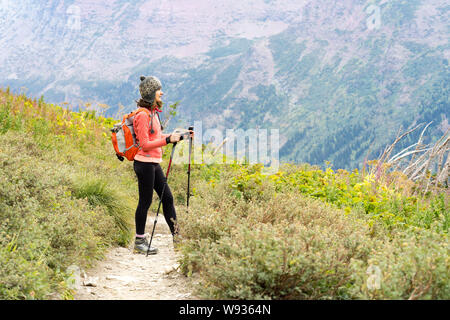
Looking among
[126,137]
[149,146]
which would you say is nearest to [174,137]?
[149,146]

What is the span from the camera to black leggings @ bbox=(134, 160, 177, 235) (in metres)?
5.56

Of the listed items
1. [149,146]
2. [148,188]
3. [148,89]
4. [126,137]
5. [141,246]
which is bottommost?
[141,246]

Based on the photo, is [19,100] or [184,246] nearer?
[184,246]

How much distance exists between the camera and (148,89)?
18.1ft

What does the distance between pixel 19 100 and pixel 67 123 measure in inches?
46.3

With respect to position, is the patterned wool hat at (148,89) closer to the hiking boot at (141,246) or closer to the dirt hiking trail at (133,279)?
the hiking boot at (141,246)

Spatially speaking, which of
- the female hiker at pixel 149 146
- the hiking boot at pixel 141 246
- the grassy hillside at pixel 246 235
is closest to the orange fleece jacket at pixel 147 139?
the female hiker at pixel 149 146

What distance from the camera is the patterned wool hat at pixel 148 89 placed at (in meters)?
A: 5.54

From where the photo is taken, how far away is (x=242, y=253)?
3.39m

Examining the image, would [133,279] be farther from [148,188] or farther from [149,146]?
[149,146]

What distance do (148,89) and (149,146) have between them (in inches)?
30.8

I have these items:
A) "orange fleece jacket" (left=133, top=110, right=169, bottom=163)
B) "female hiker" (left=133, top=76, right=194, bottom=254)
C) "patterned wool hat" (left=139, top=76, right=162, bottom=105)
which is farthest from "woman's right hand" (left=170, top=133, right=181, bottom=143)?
"patterned wool hat" (left=139, top=76, right=162, bottom=105)
